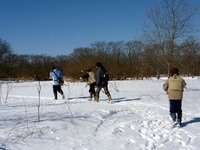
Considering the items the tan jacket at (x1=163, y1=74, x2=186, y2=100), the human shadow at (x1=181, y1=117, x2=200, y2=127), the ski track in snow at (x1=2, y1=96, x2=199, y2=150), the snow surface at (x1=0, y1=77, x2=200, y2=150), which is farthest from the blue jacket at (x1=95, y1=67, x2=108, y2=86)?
the tan jacket at (x1=163, y1=74, x2=186, y2=100)

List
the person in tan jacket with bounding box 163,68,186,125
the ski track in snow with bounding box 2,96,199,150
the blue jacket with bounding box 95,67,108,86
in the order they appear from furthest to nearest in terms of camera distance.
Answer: the blue jacket with bounding box 95,67,108,86
the person in tan jacket with bounding box 163,68,186,125
the ski track in snow with bounding box 2,96,199,150

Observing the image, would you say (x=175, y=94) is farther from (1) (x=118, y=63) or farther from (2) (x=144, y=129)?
(1) (x=118, y=63)

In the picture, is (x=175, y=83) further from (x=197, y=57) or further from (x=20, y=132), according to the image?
(x=197, y=57)

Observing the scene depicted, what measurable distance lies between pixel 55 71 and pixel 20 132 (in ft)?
31.1

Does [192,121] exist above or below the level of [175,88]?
below

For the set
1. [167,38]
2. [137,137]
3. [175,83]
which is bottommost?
[137,137]

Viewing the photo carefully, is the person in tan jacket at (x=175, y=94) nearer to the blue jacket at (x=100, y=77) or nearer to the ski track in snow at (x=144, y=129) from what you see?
the ski track in snow at (x=144, y=129)

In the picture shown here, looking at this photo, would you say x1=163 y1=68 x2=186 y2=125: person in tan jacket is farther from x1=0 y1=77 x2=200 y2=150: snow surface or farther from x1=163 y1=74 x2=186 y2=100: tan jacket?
x1=0 y1=77 x2=200 y2=150: snow surface

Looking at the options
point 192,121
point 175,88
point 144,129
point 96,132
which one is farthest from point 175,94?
point 96,132

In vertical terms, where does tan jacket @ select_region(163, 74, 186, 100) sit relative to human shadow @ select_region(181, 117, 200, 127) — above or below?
above

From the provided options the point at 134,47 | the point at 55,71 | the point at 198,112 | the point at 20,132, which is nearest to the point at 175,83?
the point at 198,112

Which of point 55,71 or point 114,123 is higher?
point 55,71

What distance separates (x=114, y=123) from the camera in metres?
9.23

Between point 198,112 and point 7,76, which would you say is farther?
point 7,76
